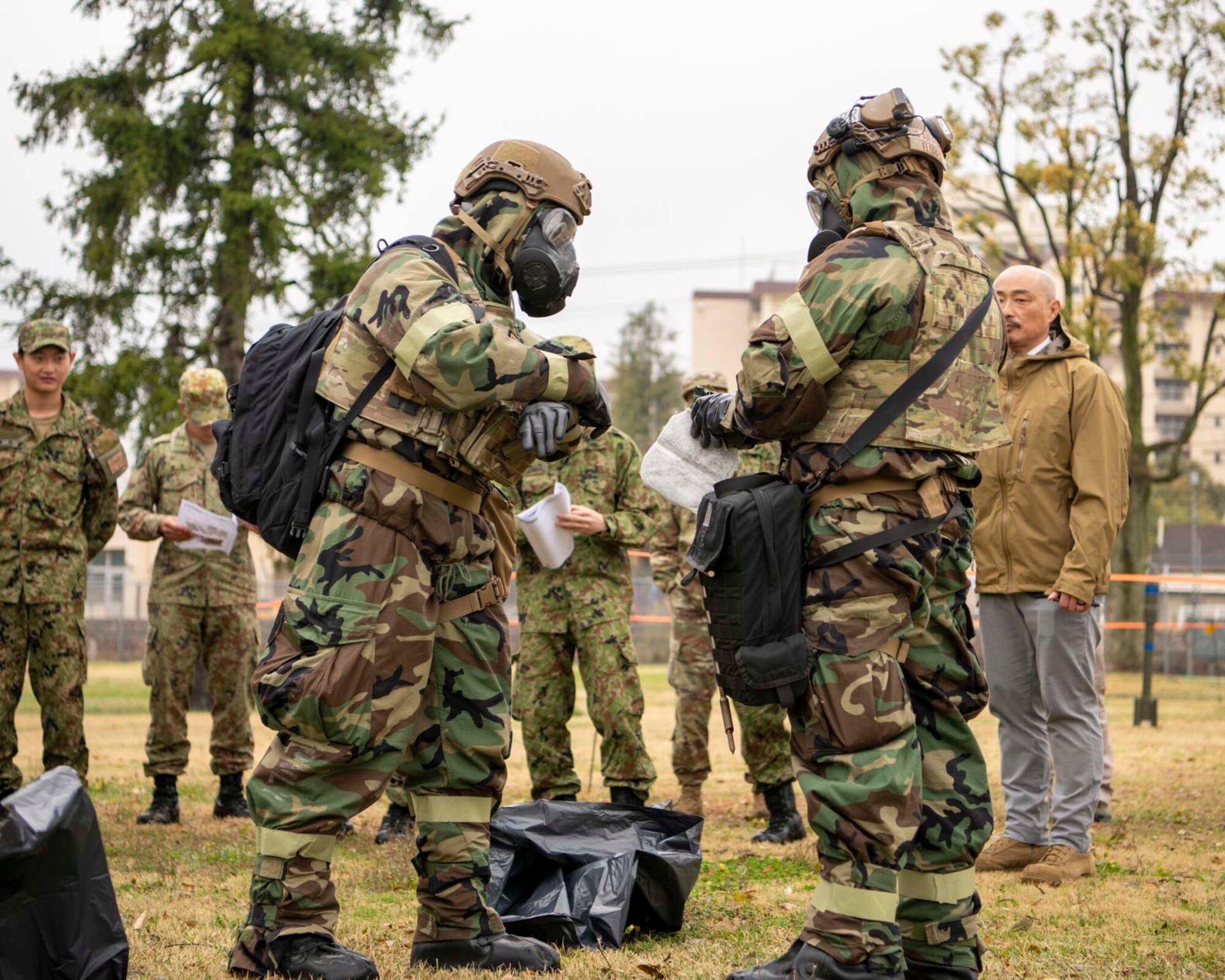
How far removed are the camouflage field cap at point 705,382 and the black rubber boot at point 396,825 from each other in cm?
290

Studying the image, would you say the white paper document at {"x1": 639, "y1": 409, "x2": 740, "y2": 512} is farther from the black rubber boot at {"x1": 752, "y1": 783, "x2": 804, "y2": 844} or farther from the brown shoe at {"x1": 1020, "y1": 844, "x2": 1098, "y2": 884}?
the black rubber boot at {"x1": 752, "y1": 783, "x2": 804, "y2": 844}

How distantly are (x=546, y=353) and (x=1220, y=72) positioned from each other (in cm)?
2385

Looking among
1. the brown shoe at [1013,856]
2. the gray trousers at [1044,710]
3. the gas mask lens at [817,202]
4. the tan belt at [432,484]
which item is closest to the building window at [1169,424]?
the gray trousers at [1044,710]

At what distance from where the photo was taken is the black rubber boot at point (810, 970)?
136 inches

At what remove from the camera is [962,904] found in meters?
3.79

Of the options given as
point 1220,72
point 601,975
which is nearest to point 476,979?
point 601,975

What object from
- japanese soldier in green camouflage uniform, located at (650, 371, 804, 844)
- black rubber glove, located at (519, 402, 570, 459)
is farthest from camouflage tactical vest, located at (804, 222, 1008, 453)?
japanese soldier in green camouflage uniform, located at (650, 371, 804, 844)

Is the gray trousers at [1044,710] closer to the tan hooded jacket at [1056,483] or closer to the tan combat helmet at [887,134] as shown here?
the tan hooded jacket at [1056,483]

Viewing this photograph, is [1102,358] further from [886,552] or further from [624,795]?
[886,552]

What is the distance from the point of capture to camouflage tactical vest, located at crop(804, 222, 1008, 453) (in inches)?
145

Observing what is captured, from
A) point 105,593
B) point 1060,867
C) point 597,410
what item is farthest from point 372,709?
point 105,593

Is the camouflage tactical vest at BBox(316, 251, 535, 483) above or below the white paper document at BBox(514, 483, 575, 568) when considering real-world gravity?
above

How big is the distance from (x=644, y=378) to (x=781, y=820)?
48016 millimetres

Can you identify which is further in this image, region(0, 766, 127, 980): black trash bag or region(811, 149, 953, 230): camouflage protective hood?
region(811, 149, 953, 230): camouflage protective hood
